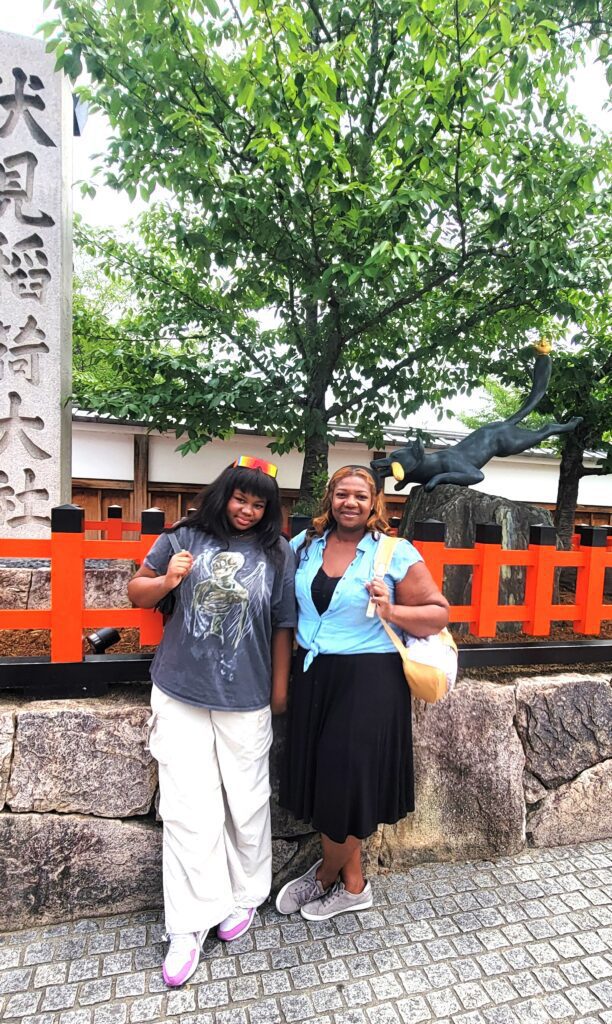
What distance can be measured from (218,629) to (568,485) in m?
5.10

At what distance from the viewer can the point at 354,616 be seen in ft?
6.73

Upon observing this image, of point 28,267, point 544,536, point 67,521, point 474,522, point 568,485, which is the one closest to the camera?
point 67,521

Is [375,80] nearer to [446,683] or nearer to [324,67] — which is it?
[324,67]

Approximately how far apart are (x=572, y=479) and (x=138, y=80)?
5.23m

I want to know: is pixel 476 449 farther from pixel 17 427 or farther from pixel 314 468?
pixel 17 427

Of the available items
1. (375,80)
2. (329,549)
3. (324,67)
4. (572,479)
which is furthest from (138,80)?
(572,479)

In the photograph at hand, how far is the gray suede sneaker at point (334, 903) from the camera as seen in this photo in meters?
2.26

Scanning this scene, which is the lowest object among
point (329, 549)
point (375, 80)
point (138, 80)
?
point (329, 549)

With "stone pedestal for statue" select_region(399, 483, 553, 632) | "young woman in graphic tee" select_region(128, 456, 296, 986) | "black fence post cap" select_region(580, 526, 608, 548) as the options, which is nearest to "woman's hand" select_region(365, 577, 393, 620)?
"young woman in graphic tee" select_region(128, 456, 296, 986)

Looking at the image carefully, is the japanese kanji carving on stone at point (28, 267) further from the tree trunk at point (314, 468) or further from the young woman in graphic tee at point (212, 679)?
the young woman in graphic tee at point (212, 679)

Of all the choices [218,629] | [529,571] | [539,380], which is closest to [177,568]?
[218,629]

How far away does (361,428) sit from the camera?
4.74m

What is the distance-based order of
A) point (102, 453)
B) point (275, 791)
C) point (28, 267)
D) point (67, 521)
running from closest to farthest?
point (67, 521), point (275, 791), point (28, 267), point (102, 453)

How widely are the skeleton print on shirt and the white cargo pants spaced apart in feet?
0.97
